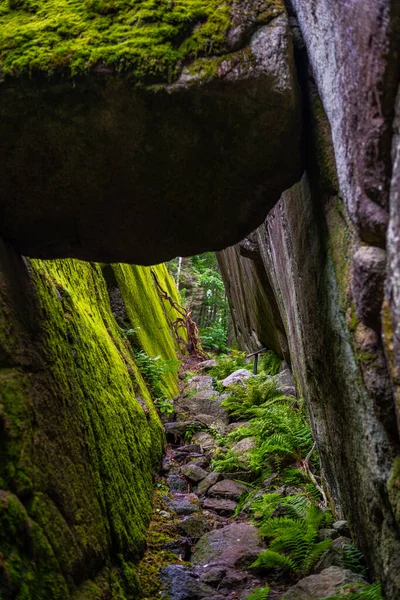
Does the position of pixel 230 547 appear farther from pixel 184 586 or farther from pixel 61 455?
pixel 61 455

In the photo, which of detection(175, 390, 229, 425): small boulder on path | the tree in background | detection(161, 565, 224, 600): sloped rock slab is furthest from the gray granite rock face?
the tree in background

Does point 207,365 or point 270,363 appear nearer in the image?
point 270,363

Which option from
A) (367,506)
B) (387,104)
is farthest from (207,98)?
(367,506)

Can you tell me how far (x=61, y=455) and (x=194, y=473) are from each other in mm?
3325

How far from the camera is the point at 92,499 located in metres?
3.48

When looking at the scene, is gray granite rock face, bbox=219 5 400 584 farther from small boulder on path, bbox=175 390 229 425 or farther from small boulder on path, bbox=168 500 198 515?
small boulder on path, bbox=175 390 229 425

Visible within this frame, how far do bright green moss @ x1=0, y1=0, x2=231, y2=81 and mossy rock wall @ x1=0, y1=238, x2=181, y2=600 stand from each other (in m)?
1.35

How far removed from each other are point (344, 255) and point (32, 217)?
2.11 metres

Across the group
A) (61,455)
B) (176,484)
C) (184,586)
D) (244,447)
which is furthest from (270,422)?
(61,455)

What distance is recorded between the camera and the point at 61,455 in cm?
321

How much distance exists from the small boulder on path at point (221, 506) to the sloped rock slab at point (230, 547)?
495mm

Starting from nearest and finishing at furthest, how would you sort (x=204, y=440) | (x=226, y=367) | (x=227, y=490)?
1. (x=227, y=490)
2. (x=204, y=440)
3. (x=226, y=367)

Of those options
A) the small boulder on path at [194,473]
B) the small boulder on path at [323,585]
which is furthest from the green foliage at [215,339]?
the small boulder on path at [323,585]

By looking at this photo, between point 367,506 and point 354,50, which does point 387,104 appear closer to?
point 354,50
